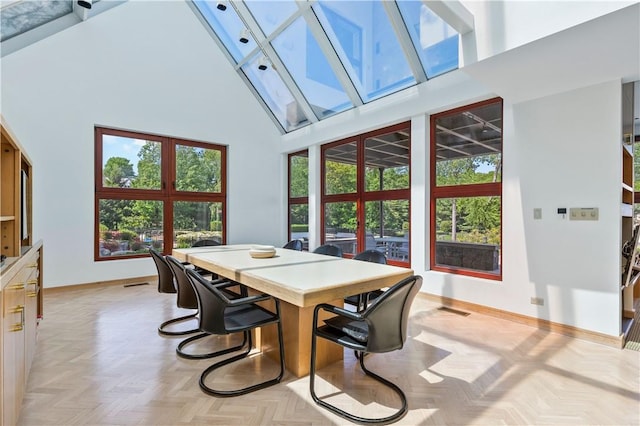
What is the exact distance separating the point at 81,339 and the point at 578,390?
4.24 m

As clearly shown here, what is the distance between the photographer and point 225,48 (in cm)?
667

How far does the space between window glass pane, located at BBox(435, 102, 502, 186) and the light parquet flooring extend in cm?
195

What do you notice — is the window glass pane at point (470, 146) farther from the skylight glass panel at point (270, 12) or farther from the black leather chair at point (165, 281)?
the black leather chair at point (165, 281)

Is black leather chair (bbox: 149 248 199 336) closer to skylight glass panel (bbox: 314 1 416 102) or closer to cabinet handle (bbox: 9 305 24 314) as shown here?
cabinet handle (bbox: 9 305 24 314)

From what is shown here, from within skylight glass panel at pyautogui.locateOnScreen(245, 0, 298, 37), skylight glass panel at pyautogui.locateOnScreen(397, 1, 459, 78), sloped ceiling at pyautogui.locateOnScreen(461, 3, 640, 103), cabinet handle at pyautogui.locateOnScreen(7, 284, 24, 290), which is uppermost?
skylight glass panel at pyautogui.locateOnScreen(245, 0, 298, 37)

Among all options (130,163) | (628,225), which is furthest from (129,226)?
(628,225)

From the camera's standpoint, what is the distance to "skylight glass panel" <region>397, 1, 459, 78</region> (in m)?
4.04

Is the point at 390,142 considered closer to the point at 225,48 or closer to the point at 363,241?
the point at 363,241

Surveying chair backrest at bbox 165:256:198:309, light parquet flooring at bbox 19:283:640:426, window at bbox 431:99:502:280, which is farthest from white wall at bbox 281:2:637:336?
chair backrest at bbox 165:256:198:309

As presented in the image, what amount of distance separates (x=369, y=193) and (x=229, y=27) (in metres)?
4.22

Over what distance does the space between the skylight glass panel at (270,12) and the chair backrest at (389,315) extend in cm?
489

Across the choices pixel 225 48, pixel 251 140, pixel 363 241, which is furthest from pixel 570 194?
pixel 225 48

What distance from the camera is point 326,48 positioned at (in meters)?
5.17

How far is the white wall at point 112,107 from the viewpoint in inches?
187
